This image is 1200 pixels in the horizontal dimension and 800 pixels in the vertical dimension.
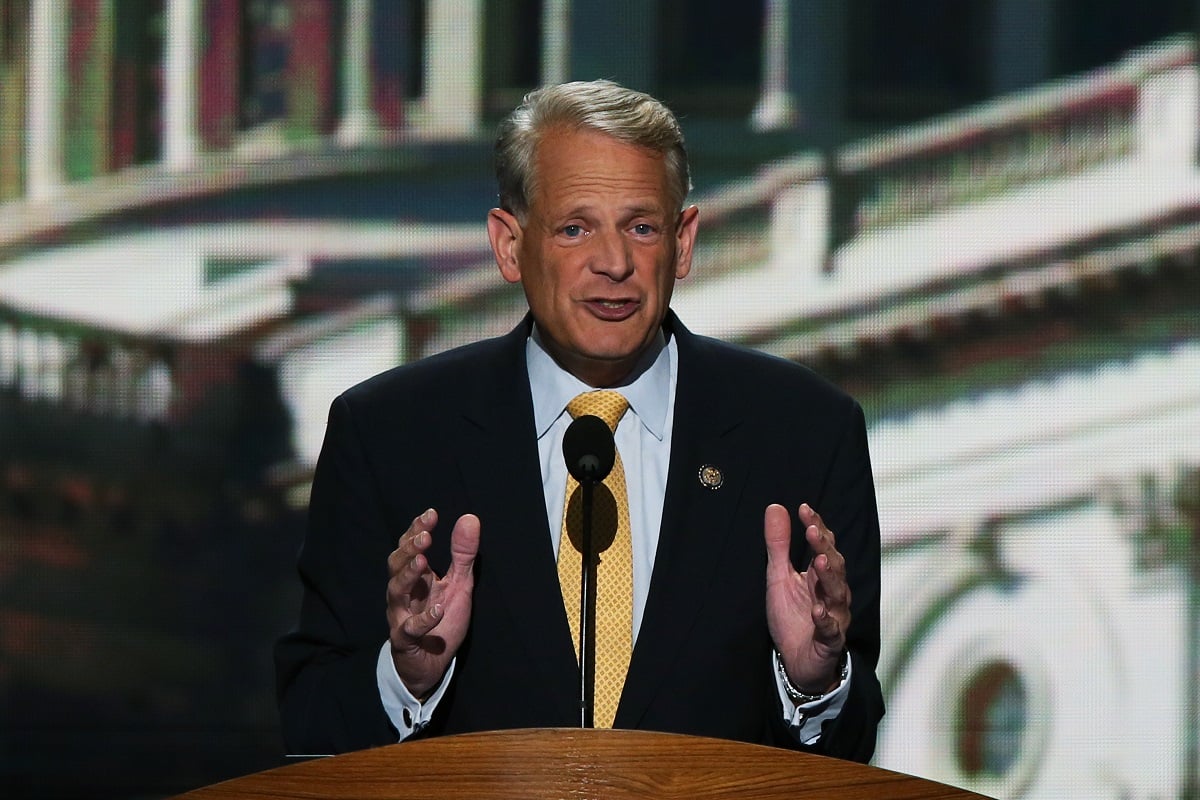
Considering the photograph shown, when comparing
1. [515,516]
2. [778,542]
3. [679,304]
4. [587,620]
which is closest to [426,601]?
[587,620]

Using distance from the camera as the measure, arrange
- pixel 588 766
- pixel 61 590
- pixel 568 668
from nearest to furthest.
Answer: pixel 588 766, pixel 568 668, pixel 61 590

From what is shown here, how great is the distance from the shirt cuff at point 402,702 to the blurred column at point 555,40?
7.74 feet

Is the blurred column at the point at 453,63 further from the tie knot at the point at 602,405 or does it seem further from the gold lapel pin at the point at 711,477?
the gold lapel pin at the point at 711,477

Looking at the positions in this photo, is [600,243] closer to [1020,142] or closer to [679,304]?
[679,304]

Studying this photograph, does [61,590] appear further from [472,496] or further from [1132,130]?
[1132,130]

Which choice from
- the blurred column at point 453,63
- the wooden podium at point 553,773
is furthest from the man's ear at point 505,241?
the blurred column at point 453,63

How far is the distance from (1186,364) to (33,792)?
9.86 ft

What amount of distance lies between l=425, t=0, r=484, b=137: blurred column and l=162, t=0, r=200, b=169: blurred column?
0.57 m

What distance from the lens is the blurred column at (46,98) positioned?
3.94m

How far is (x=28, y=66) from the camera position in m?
3.95

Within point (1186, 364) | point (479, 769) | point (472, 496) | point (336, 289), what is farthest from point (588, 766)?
point (1186, 364)

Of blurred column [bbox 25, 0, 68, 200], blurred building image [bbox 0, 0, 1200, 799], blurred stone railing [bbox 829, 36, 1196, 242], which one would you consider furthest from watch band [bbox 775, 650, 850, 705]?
blurred column [bbox 25, 0, 68, 200]

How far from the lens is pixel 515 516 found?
2012 mm

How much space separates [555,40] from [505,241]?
194 cm
